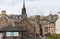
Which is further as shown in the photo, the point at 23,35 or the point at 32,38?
the point at 32,38

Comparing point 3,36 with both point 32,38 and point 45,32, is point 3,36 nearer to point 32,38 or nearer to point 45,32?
point 32,38

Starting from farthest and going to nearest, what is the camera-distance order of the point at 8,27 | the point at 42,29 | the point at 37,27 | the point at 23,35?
the point at 42,29
the point at 37,27
the point at 8,27
the point at 23,35

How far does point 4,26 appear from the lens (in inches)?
1148

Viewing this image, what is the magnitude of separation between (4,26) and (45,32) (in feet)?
32.0

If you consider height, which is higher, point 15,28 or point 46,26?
point 15,28

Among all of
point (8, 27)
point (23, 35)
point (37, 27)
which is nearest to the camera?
point (23, 35)

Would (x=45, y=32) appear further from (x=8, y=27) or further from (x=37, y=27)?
(x=8, y=27)

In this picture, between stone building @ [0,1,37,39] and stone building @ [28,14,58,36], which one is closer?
stone building @ [0,1,37,39]

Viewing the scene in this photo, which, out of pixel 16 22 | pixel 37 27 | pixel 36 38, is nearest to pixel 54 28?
pixel 37 27

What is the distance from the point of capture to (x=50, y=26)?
34219 millimetres

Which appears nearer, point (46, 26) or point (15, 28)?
point (15, 28)

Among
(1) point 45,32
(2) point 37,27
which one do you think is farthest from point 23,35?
(1) point 45,32

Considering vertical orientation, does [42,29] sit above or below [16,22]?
below

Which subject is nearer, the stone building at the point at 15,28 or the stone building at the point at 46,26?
the stone building at the point at 15,28
